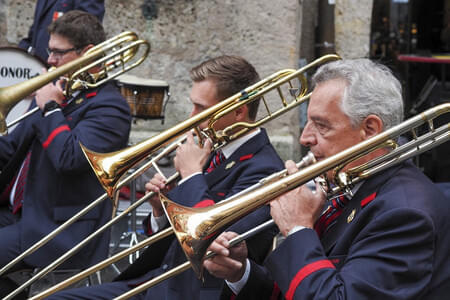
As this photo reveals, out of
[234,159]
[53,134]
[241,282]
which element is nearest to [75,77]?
[53,134]

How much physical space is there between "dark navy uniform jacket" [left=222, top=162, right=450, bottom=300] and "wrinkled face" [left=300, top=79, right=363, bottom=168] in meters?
0.13

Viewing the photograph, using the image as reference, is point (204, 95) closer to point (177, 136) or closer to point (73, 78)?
point (177, 136)

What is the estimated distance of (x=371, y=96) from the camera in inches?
79.4

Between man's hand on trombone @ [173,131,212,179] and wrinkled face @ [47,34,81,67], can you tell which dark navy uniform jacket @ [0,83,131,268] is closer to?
wrinkled face @ [47,34,81,67]

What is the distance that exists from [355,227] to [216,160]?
3.21ft

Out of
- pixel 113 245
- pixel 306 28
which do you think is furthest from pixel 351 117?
pixel 306 28

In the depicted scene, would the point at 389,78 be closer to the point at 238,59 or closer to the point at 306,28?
the point at 238,59

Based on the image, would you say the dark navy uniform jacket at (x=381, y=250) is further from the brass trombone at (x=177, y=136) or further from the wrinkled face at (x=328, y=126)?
the brass trombone at (x=177, y=136)

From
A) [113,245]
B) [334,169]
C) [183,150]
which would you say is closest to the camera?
[334,169]

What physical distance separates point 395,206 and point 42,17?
343cm

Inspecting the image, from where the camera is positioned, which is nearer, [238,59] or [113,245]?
[238,59]

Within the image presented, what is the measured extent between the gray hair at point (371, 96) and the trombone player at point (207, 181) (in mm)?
546

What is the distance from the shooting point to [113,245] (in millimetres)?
4566

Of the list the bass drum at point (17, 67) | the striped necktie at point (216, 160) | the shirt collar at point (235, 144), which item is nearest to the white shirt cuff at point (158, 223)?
the striped necktie at point (216, 160)
